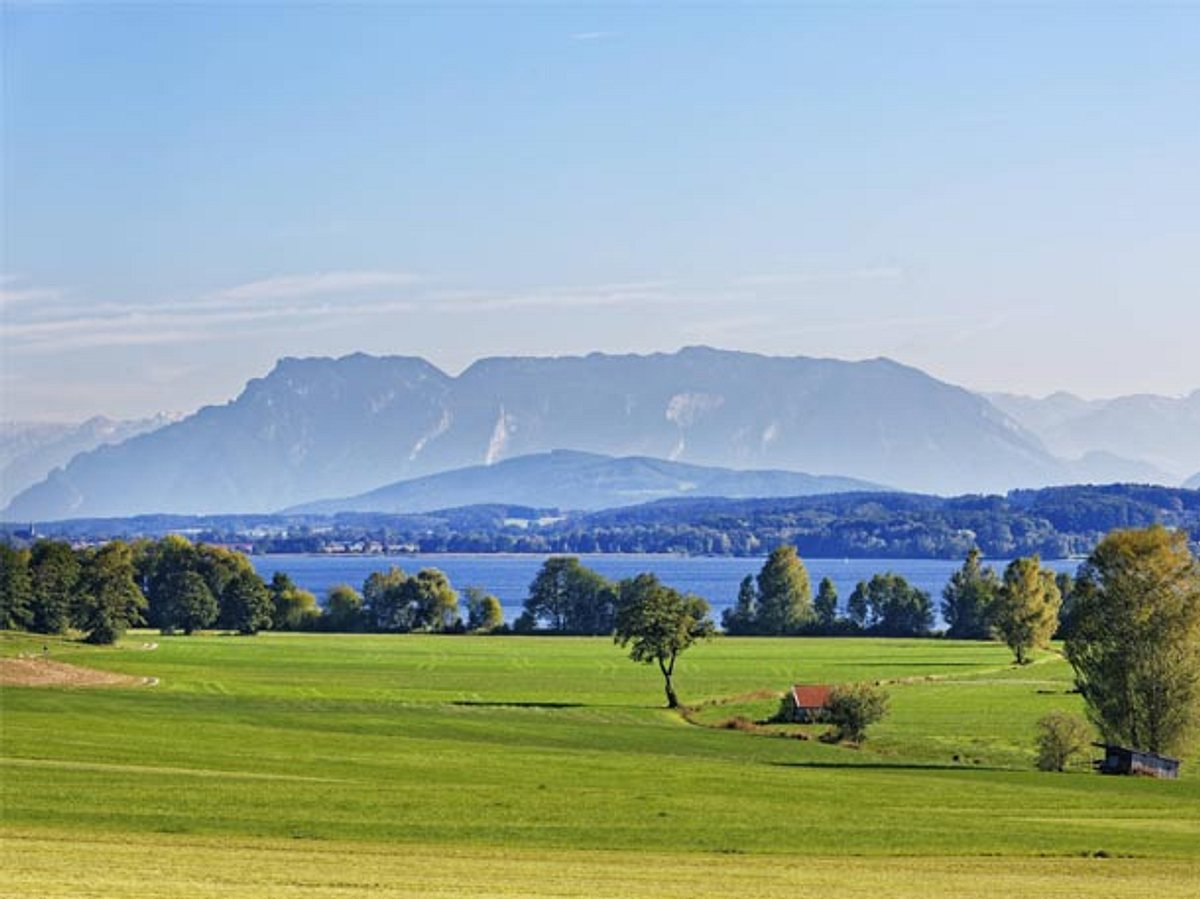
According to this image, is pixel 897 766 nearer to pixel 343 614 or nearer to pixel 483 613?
pixel 483 613

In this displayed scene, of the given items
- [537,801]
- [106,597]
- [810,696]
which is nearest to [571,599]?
[106,597]

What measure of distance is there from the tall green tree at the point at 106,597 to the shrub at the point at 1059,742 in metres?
81.9

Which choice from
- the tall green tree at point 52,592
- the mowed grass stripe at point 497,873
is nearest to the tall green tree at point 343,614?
the tall green tree at point 52,592

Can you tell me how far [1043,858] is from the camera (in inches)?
1629

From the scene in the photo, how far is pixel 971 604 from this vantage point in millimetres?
167500

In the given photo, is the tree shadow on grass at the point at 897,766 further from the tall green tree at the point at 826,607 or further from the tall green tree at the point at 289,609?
the tall green tree at the point at 289,609

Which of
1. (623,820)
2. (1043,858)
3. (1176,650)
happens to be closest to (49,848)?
(623,820)

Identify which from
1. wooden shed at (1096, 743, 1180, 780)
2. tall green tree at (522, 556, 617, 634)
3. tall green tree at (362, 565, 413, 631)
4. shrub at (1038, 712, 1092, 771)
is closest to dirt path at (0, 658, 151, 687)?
shrub at (1038, 712, 1092, 771)

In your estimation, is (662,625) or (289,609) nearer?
(662,625)

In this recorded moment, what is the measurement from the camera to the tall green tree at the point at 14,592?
123500 millimetres

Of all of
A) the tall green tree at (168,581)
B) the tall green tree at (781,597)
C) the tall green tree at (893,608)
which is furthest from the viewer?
the tall green tree at (893,608)

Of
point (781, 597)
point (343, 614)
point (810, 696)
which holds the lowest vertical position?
point (810, 696)

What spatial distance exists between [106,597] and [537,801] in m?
90.8

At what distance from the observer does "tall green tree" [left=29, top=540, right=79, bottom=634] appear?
132625 millimetres
